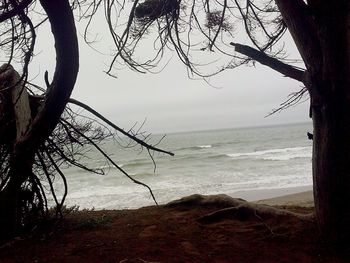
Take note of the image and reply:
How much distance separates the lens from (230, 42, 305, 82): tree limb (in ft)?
13.4

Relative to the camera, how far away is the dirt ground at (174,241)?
3.83m

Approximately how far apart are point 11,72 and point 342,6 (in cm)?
438

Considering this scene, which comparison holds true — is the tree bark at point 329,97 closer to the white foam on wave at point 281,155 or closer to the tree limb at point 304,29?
the tree limb at point 304,29

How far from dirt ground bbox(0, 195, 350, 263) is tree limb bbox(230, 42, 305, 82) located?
177cm

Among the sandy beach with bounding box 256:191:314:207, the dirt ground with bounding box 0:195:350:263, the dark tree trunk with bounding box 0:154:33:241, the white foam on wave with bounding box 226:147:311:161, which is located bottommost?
the sandy beach with bounding box 256:191:314:207

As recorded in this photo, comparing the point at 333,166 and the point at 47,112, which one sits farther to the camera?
the point at 47,112

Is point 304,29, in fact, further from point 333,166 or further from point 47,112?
point 47,112

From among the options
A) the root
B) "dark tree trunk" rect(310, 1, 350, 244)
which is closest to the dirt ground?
the root

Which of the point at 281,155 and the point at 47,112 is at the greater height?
the point at 47,112

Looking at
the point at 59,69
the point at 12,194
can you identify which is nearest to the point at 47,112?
the point at 59,69

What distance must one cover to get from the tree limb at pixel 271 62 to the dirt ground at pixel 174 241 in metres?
1.77

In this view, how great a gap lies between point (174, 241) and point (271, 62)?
2295mm

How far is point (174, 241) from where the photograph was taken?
4324 mm

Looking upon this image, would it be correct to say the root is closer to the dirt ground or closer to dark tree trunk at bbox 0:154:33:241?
the dirt ground
